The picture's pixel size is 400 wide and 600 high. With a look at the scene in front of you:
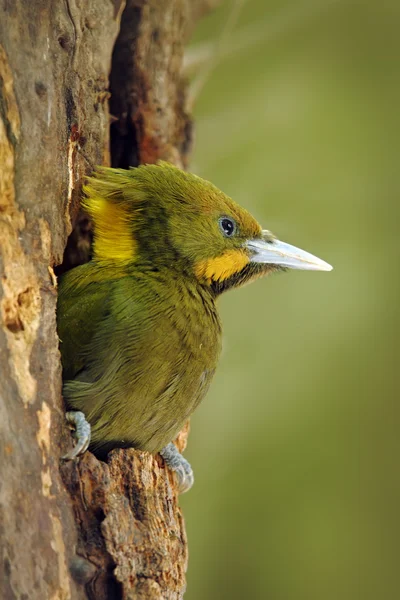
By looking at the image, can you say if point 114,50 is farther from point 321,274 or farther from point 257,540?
point 257,540

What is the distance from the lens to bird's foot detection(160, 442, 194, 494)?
11.4 ft

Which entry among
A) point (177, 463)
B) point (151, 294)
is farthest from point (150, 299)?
point (177, 463)

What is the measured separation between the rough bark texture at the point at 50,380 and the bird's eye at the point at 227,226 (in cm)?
57

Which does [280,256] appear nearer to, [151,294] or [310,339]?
[151,294]

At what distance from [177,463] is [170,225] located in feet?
3.15

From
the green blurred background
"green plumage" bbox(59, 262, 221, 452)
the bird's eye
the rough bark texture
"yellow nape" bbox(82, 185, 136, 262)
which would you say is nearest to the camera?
the rough bark texture

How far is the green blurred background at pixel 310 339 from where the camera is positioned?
633cm

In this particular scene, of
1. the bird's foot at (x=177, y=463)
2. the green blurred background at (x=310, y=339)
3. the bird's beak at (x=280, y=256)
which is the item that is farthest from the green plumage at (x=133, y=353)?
the green blurred background at (x=310, y=339)

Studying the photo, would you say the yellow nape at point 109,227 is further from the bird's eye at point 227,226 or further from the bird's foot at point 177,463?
the bird's foot at point 177,463

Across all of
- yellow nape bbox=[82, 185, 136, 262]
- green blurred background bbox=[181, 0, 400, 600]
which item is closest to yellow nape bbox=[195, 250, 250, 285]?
yellow nape bbox=[82, 185, 136, 262]

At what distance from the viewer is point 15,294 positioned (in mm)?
2594

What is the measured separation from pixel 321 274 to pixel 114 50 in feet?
9.83

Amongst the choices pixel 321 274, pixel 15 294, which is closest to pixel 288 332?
pixel 321 274

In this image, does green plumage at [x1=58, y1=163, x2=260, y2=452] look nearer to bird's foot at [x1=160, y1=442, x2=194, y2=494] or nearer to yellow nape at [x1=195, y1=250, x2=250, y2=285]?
yellow nape at [x1=195, y1=250, x2=250, y2=285]
